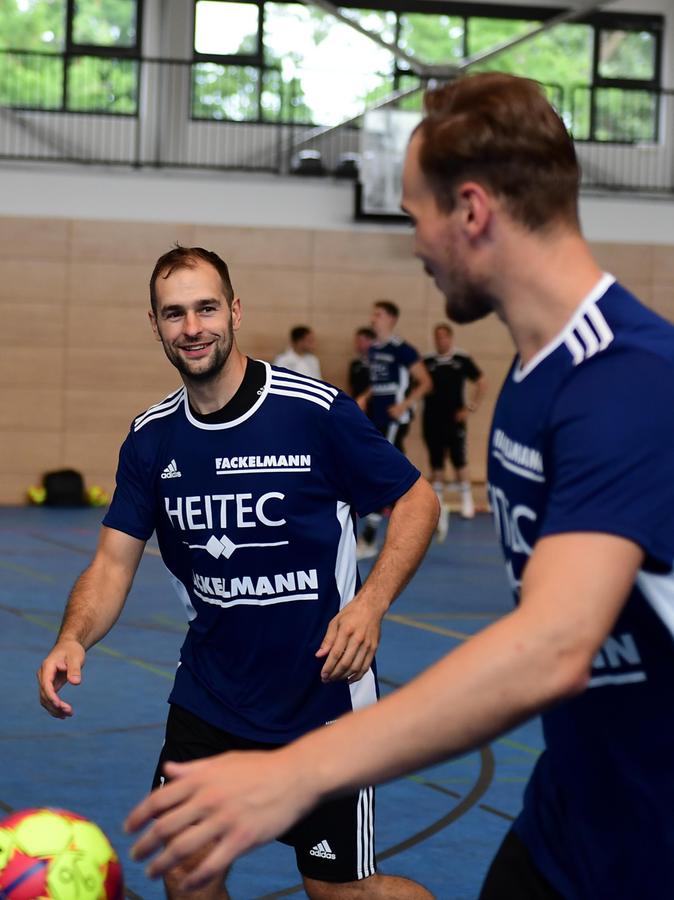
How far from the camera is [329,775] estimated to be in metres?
1.47

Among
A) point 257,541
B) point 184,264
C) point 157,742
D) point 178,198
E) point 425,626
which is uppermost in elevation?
point 178,198

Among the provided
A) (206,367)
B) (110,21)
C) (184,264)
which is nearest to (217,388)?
(206,367)

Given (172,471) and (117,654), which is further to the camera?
(117,654)

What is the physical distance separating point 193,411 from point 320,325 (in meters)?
14.4

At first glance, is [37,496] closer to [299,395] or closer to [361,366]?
[361,366]

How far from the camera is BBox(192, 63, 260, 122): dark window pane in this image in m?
17.9

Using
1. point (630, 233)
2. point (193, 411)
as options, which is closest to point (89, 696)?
point (193, 411)

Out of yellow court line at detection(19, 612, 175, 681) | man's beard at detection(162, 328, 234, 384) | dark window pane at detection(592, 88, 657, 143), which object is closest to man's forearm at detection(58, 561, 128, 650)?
man's beard at detection(162, 328, 234, 384)

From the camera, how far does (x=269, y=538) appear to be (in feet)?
11.5

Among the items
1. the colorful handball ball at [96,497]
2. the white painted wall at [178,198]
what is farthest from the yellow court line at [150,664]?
the white painted wall at [178,198]

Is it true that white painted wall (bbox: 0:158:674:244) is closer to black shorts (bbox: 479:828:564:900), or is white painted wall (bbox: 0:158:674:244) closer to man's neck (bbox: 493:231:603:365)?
black shorts (bbox: 479:828:564:900)

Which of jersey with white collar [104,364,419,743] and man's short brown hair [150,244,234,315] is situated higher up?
man's short brown hair [150,244,234,315]

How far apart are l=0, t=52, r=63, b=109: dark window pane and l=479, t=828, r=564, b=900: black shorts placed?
16792 mm

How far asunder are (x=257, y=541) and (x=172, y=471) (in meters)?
0.31
